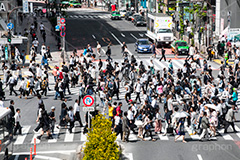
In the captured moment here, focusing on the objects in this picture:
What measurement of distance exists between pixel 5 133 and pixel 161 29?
38.4 metres

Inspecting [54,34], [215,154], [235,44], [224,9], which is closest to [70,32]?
[54,34]

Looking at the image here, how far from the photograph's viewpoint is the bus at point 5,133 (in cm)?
1866

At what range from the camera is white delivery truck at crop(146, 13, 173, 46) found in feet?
178

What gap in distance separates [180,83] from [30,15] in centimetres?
5542

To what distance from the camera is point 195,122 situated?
78.8 ft

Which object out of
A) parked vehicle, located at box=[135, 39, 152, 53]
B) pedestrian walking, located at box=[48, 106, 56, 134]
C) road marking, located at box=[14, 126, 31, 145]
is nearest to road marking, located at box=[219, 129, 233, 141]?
pedestrian walking, located at box=[48, 106, 56, 134]

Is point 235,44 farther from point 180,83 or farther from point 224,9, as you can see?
point 180,83

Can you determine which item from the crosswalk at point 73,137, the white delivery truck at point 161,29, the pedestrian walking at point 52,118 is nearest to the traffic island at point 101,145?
the crosswalk at point 73,137

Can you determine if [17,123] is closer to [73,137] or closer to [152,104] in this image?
[73,137]

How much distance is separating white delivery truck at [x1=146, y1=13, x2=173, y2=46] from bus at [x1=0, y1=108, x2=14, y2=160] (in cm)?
3612

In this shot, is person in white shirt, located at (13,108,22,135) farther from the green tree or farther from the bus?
the green tree

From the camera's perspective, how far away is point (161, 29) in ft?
182

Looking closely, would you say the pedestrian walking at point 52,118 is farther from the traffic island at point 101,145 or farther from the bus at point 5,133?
the traffic island at point 101,145

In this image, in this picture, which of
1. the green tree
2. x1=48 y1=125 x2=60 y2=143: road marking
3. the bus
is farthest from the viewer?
x1=48 y1=125 x2=60 y2=143: road marking
